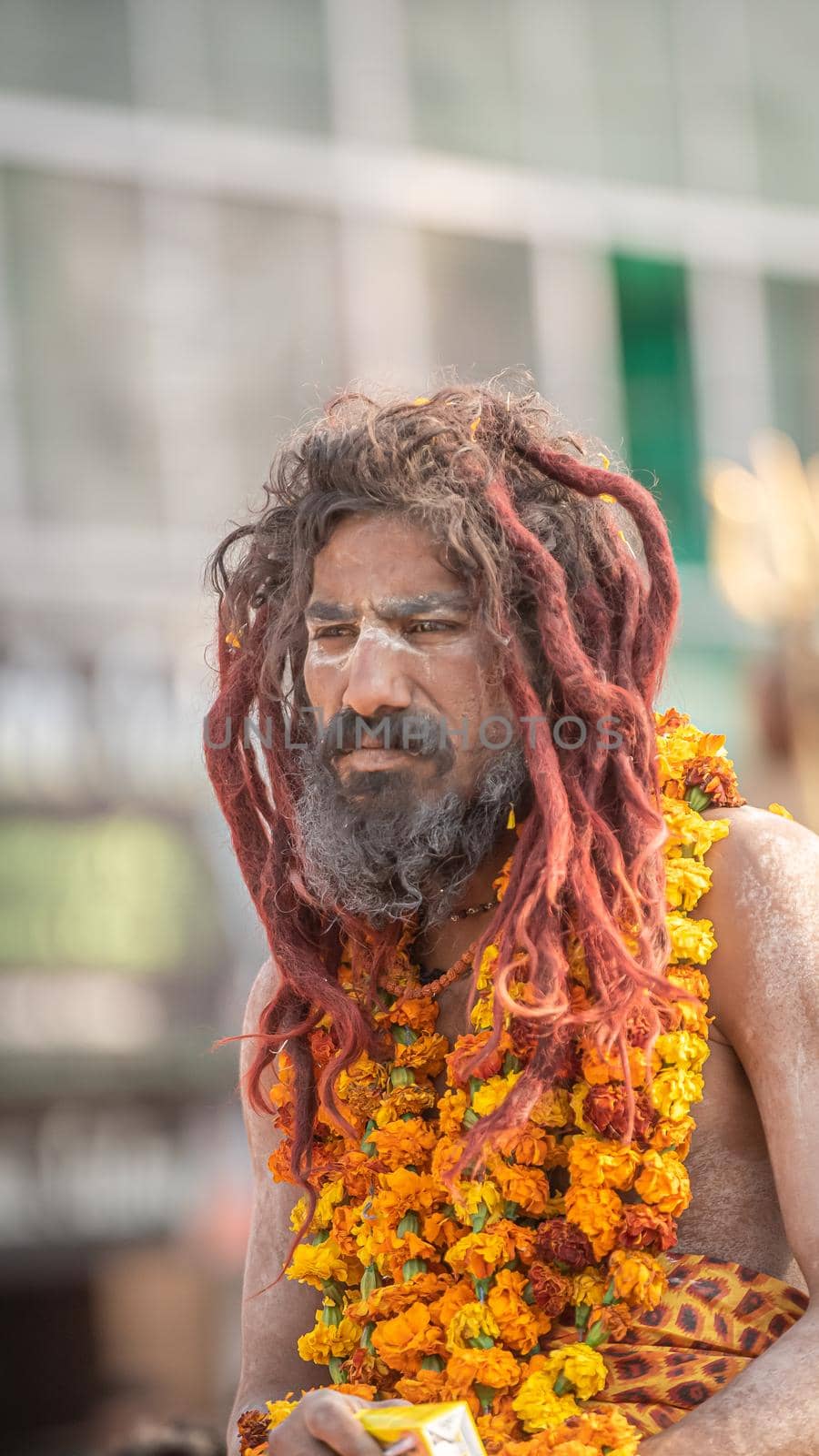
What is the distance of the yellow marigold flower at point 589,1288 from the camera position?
2.56m

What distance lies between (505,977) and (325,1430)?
2.19ft

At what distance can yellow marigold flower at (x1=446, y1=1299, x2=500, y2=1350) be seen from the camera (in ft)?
8.38

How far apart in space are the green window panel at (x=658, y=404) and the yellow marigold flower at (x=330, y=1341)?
8.61 m

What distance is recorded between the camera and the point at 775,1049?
2516 mm

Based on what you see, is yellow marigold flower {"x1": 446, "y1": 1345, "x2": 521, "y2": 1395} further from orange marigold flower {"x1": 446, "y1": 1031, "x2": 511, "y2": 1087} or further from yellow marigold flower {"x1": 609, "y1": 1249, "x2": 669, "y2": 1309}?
orange marigold flower {"x1": 446, "y1": 1031, "x2": 511, "y2": 1087}

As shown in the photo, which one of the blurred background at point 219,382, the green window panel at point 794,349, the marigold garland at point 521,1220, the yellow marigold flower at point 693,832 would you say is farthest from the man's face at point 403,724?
the green window panel at point 794,349

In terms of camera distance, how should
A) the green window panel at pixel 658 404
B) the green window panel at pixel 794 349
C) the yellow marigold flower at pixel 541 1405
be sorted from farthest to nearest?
the green window panel at pixel 794 349 → the green window panel at pixel 658 404 → the yellow marigold flower at pixel 541 1405

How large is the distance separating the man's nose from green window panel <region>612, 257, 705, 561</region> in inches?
332

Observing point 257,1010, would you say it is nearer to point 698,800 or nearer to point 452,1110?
point 452,1110

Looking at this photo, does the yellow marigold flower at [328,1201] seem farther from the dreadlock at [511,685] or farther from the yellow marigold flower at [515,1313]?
the yellow marigold flower at [515,1313]

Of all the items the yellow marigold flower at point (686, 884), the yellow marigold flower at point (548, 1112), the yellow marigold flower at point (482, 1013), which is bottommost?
the yellow marigold flower at point (548, 1112)

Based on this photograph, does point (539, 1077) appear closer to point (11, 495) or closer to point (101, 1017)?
point (101, 1017)

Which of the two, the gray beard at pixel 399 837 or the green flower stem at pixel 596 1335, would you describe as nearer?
the green flower stem at pixel 596 1335

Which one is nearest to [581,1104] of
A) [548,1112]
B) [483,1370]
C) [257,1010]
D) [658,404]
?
[548,1112]
